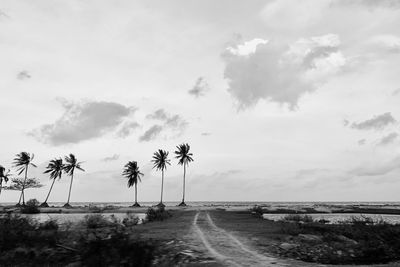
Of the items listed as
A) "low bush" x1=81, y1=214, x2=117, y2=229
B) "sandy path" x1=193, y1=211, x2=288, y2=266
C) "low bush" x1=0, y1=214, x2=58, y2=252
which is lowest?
"sandy path" x1=193, y1=211, x2=288, y2=266

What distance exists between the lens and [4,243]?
1678 cm

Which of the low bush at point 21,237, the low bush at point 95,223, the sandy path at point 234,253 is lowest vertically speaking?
the sandy path at point 234,253

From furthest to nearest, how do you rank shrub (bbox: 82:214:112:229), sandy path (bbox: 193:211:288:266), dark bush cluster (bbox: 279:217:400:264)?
shrub (bbox: 82:214:112:229) < dark bush cluster (bbox: 279:217:400:264) < sandy path (bbox: 193:211:288:266)

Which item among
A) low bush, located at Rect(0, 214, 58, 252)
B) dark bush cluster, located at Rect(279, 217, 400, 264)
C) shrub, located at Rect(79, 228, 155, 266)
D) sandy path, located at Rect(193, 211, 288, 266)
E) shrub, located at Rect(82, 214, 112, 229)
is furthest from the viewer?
shrub, located at Rect(82, 214, 112, 229)

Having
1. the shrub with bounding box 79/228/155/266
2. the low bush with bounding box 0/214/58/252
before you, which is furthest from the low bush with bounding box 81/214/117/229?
the shrub with bounding box 79/228/155/266

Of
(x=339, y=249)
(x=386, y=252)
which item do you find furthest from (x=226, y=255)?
(x=386, y=252)

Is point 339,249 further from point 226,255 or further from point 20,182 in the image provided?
point 20,182

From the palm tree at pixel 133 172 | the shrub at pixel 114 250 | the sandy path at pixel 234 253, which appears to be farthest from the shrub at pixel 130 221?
the palm tree at pixel 133 172

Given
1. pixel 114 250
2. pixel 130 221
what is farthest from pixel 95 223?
pixel 130 221

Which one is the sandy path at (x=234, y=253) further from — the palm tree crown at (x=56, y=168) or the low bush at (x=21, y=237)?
the palm tree crown at (x=56, y=168)

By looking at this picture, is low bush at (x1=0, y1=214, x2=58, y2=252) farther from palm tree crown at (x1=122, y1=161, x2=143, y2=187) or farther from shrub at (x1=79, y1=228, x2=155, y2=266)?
palm tree crown at (x1=122, y1=161, x2=143, y2=187)

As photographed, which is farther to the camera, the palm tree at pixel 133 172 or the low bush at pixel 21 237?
the palm tree at pixel 133 172

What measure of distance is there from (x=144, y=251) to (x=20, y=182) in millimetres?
97759

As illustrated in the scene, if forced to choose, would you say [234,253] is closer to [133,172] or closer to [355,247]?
[355,247]
